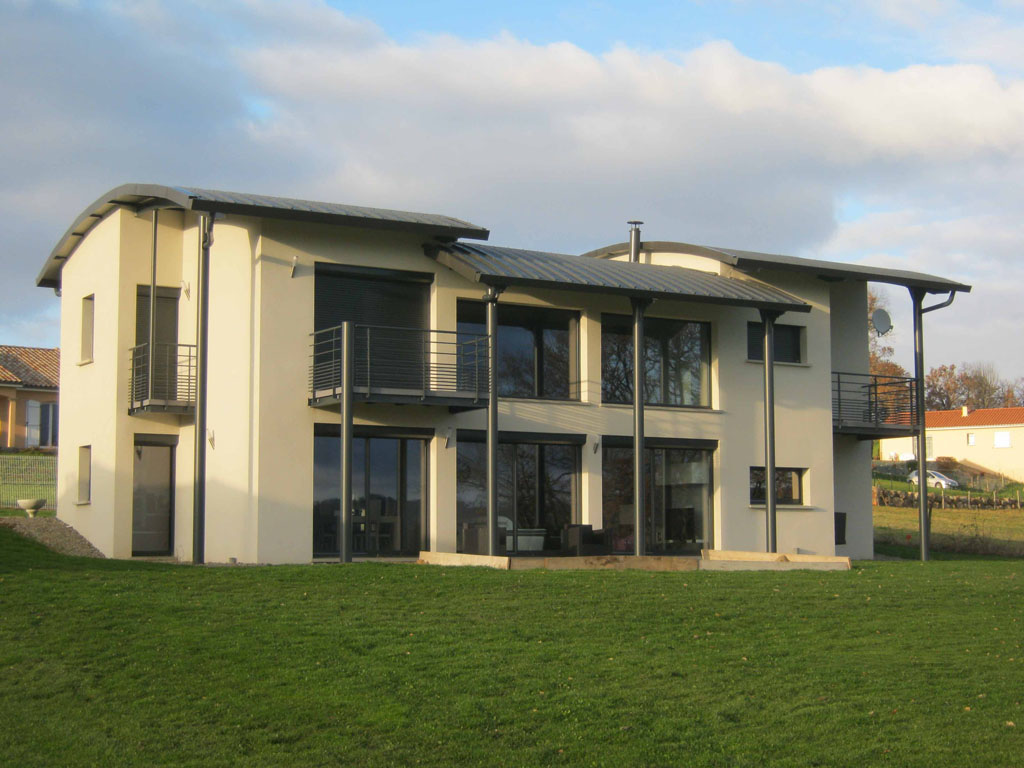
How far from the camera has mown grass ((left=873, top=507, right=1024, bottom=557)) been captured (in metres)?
29.4

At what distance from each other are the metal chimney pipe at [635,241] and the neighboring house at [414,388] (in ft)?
4.45

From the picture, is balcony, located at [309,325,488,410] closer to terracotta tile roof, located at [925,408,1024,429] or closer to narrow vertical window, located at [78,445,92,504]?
narrow vertical window, located at [78,445,92,504]

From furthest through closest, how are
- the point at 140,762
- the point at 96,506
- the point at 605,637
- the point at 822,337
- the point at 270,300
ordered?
the point at 822,337 → the point at 96,506 → the point at 270,300 → the point at 605,637 → the point at 140,762

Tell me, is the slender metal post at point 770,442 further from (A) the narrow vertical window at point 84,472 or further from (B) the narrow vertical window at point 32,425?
(B) the narrow vertical window at point 32,425

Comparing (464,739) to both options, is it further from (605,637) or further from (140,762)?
(605,637)

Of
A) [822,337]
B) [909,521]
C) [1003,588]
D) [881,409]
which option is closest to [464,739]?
[1003,588]

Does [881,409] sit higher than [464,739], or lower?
higher

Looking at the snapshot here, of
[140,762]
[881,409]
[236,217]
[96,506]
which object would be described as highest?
[236,217]

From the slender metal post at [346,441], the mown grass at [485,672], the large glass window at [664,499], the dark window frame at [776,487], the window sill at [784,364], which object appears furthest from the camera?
the window sill at [784,364]

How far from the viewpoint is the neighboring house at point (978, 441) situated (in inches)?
2643

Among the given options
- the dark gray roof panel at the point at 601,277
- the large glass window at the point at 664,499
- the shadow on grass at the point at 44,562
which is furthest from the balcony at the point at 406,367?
the shadow on grass at the point at 44,562

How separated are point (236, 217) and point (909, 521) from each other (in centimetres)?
2592

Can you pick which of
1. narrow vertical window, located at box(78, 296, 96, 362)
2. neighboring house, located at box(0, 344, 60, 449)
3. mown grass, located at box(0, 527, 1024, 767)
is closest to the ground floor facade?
narrow vertical window, located at box(78, 296, 96, 362)

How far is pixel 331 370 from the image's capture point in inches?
784
